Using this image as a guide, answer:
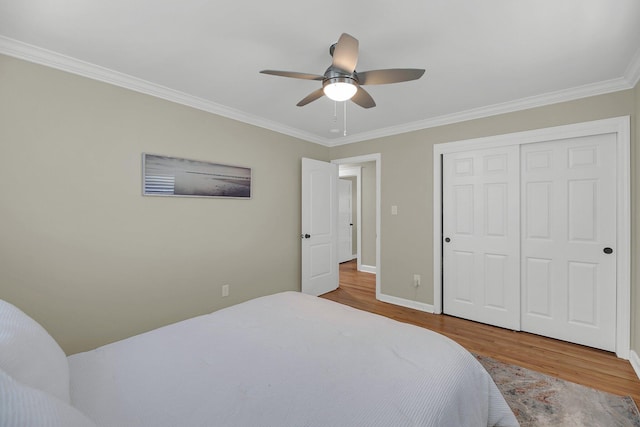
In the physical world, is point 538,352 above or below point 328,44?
below

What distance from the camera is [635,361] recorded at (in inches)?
89.2

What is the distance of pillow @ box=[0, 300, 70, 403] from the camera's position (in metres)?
0.76

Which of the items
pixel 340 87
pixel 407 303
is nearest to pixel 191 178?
pixel 340 87

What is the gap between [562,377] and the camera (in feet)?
7.05

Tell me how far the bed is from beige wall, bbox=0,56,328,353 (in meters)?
1.19

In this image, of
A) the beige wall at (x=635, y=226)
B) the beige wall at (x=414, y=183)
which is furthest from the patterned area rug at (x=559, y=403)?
the beige wall at (x=414, y=183)

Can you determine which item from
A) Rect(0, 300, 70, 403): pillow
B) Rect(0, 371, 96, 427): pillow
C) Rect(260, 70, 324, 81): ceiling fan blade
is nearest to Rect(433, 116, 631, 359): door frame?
Rect(260, 70, 324, 81): ceiling fan blade

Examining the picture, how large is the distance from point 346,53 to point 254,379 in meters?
1.69

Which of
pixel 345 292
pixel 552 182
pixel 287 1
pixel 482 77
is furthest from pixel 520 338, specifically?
pixel 287 1

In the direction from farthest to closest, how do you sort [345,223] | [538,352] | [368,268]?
[345,223], [368,268], [538,352]

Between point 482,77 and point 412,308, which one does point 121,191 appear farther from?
point 412,308

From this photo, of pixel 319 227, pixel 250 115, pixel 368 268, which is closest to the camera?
pixel 250 115

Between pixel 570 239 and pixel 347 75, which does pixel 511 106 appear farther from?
pixel 347 75

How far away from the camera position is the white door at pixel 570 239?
8.34 ft
